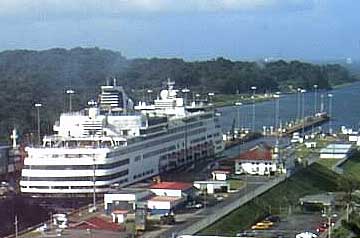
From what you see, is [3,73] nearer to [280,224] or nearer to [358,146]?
[358,146]

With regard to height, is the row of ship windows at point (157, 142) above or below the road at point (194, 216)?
above

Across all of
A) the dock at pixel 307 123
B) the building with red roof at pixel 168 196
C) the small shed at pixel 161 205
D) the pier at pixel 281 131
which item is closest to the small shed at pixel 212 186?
the building with red roof at pixel 168 196

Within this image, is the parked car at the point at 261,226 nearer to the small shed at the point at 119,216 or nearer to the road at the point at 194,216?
the road at the point at 194,216

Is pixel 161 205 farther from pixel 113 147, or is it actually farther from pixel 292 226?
pixel 113 147

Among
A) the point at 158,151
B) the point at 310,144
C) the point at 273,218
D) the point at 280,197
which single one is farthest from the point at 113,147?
the point at 310,144

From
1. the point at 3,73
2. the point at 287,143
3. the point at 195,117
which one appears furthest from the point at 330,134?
the point at 3,73

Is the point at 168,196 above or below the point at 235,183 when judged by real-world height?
above

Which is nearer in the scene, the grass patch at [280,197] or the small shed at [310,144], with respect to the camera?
the grass patch at [280,197]
